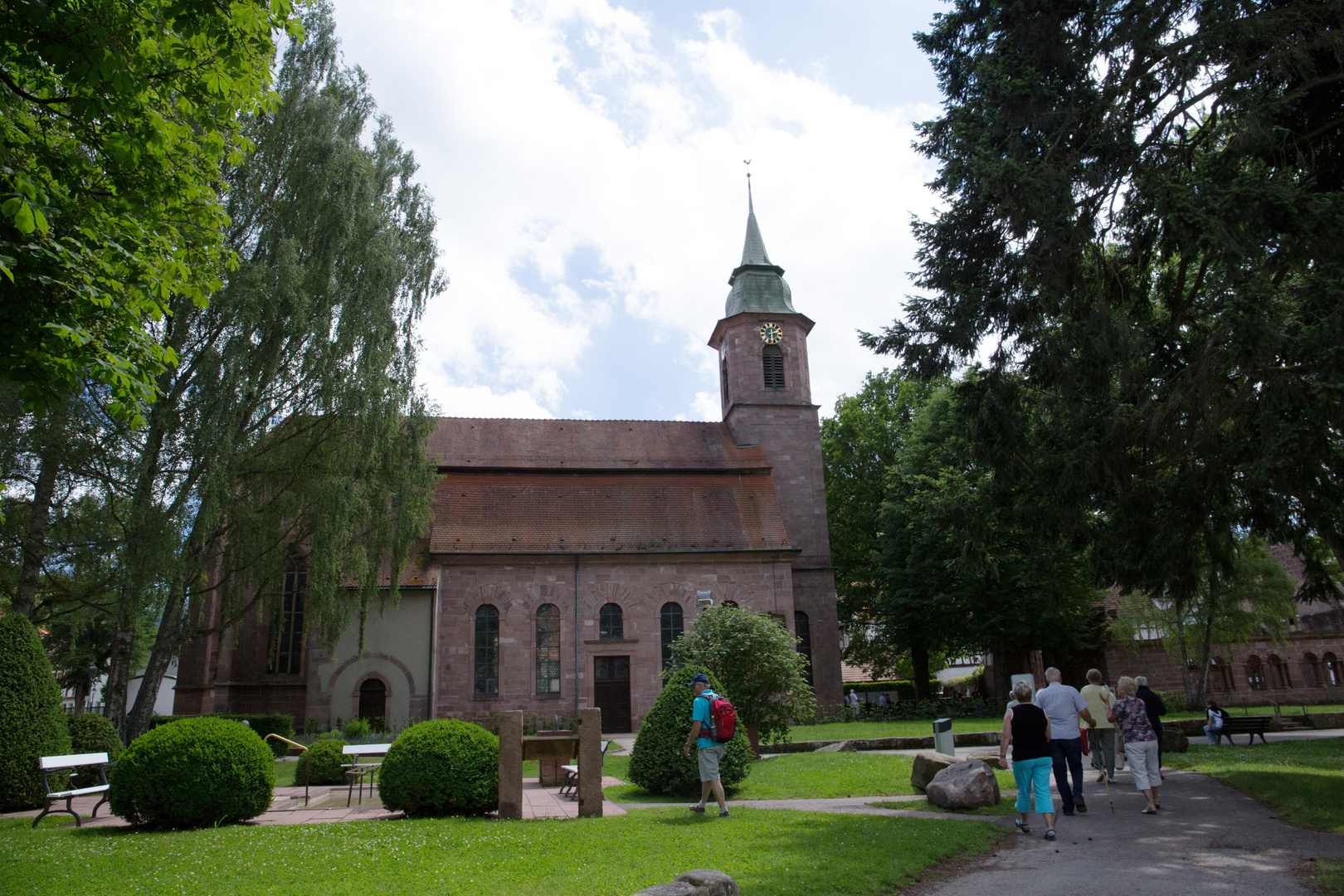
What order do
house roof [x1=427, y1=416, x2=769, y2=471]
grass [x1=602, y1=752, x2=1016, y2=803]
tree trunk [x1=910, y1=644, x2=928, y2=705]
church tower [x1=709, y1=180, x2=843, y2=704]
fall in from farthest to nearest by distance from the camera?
1. tree trunk [x1=910, y1=644, x2=928, y2=705]
2. house roof [x1=427, y1=416, x2=769, y2=471]
3. church tower [x1=709, y1=180, x2=843, y2=704]
4. grass [x1=602, y1=752, x2=1016, y2=803]

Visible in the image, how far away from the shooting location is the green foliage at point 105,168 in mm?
6430

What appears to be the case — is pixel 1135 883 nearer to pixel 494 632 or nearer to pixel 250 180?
pixel 250 180

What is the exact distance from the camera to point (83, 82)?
6.56 metres

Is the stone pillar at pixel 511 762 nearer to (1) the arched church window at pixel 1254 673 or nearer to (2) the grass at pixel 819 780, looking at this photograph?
(2) the grass at pixel 819 780

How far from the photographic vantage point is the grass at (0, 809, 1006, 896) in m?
6.92

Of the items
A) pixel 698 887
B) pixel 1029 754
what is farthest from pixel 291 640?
pixel 698 887

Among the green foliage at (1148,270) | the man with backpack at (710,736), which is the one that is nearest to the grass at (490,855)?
the man with backpack at (710,736)

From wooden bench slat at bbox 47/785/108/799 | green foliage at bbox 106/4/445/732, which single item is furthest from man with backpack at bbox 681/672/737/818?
green foliage at bbox 106/4/445/732

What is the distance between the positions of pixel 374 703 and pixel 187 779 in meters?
19.5

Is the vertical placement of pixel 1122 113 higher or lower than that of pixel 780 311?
lower

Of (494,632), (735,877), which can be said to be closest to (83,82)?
(735,877)

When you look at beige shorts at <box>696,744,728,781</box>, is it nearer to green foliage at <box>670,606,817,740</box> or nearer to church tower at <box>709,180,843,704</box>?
green foliage at <box>670,606,817,740</box>

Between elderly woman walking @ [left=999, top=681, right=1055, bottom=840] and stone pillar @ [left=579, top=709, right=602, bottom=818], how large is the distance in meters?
4.83

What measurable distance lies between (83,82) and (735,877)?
325 inches
